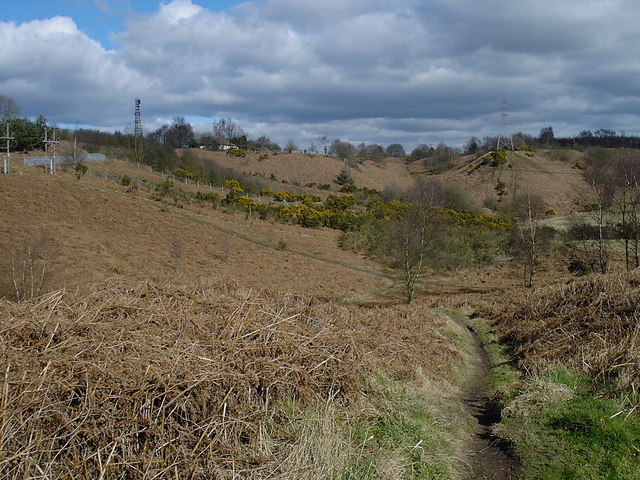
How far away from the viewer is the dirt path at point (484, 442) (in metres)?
4.23

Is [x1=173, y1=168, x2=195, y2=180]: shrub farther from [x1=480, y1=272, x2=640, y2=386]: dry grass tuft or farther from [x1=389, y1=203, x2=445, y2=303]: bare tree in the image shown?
[x1=480, y1=272, x2=640, y2=386]: dry grass tuft

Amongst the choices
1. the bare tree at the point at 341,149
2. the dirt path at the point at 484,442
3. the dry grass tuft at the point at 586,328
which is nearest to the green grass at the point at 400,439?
the dirt path at the point at 484,442

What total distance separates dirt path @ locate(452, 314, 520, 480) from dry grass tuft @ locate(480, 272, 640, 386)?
790 mm

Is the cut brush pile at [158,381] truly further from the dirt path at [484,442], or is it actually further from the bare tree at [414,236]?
the bare tree at [414,236]

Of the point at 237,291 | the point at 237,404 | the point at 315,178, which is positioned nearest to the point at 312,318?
the point at 237,291

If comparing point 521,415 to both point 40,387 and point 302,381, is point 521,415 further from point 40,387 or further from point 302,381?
point 40,387

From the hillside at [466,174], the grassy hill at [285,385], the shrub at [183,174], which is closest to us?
the grassy hill at [285,385]

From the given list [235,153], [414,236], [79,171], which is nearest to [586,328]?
[414,236]

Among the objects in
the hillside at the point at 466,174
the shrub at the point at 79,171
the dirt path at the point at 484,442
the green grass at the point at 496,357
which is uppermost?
the hillside at the point at 466,174

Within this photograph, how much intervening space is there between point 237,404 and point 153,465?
83cm

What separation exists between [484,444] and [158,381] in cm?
312

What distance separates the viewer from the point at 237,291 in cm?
735

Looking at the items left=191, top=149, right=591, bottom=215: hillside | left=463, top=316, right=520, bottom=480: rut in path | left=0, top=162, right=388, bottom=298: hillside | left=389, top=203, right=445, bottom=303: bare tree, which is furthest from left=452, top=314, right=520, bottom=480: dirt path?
left=191, top=149, right=591, bottom=215: hillside

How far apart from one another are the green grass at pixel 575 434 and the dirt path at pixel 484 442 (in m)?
0.13
